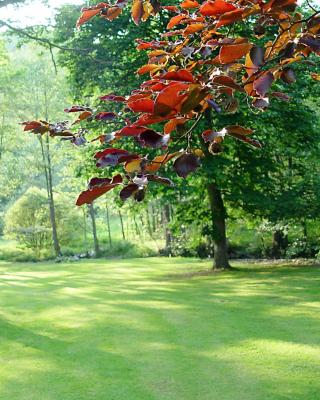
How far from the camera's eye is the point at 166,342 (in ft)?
21.2

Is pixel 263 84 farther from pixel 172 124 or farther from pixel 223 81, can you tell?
pixel 172 124

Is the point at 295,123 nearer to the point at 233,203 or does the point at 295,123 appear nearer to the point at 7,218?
the point at 233,203

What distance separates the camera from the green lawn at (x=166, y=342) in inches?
190

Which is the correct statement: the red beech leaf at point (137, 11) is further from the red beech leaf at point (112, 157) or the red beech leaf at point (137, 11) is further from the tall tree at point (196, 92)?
the red beech leaf at point (112, 157)

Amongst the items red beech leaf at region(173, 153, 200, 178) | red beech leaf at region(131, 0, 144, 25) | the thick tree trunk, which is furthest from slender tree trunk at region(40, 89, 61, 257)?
red beech leaf at region(173, 153, 200, 178)

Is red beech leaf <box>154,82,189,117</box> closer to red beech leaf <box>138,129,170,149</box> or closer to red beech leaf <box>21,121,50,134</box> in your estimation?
red beech leaf <box>138,129,170,149</box>

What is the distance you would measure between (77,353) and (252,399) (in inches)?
99.4


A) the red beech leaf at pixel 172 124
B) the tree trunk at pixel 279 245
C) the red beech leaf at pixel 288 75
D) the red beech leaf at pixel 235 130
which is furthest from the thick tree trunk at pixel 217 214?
the red beech leaf at pixel 172 124

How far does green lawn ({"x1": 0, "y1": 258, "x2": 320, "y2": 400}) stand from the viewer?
4836 millimetres

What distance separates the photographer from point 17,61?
34188mm

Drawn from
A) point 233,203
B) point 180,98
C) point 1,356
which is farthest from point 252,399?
point 233,203

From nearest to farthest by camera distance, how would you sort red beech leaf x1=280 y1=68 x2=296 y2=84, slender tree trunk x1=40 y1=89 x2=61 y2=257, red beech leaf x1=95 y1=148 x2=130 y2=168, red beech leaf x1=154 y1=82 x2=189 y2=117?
red beech leaf x1=154 y1=82 x2=189 y2=117, red beech leaf x1=95 y1=148 x2=130 y2=168, red beech leaf x1=280 y1=68 x2=296 y2=84, slender tree trunk x1=40 y1=89 x2=61 y2=257

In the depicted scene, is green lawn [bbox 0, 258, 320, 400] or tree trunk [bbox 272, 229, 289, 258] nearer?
green lawn [bbox 0, 258, 320, 400]

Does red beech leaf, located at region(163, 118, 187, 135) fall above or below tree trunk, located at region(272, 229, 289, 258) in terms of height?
above
